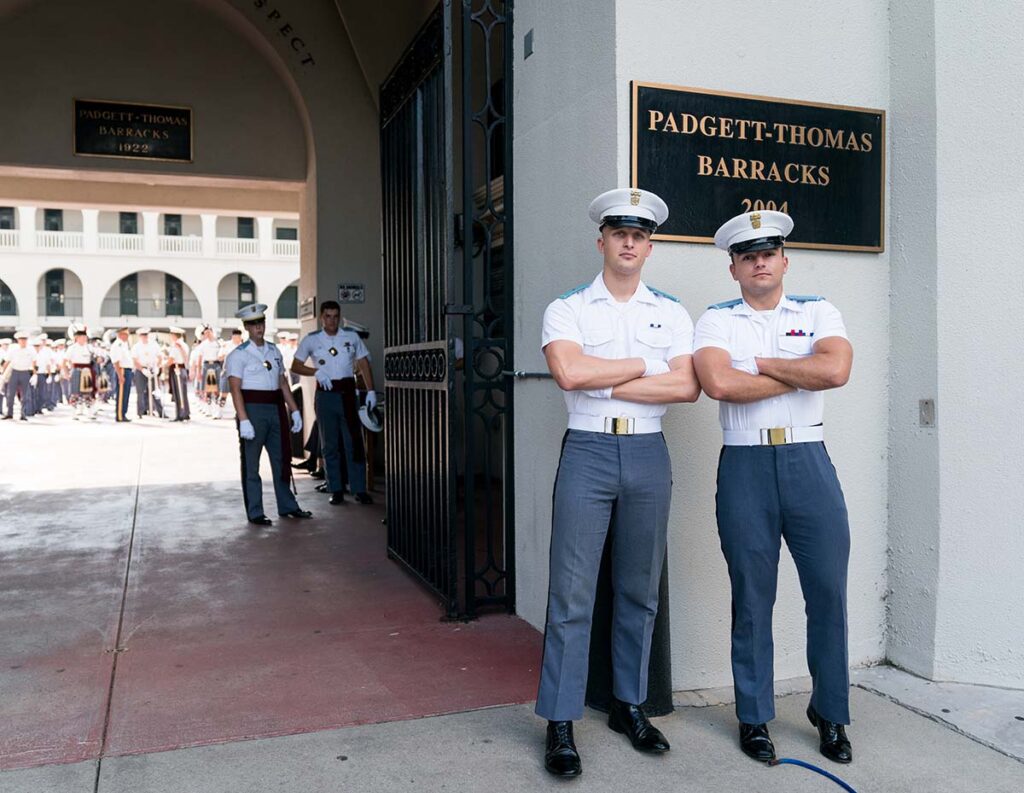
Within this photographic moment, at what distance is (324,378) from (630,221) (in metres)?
6.21

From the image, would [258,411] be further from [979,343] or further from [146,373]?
[146,373]

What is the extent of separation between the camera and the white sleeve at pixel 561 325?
3439mm

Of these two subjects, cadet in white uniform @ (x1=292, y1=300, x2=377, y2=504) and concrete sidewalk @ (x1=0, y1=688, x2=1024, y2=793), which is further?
cadet in white uniform @ (x1=292, y1=300, x2=377, y2=504)

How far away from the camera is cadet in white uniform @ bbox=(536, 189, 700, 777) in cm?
338

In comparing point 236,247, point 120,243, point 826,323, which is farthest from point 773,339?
point 120,243

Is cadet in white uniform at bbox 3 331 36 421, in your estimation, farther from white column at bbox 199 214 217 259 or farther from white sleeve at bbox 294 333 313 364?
white column at bbox 199 214 217 259

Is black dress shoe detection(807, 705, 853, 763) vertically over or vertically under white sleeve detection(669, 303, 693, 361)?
under

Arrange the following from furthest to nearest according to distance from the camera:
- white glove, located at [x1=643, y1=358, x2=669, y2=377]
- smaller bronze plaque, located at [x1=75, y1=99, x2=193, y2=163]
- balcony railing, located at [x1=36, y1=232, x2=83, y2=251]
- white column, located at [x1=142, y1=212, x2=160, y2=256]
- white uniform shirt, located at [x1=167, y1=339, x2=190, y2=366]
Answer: white column, located at [x1=142, y1=212, x2=160, y2=256]
balcony railing, located at [x1=36, y1=232, x2=83, y2=251]
white uniform shirt, located at [x1=167, y1=339, x2=190, y2=366]
smaller bronze plaque, located at [x1=75, y1=99, x2=193, y2=163]
white glove, located at [x1=643, y1=358, x2=669, y2=377]

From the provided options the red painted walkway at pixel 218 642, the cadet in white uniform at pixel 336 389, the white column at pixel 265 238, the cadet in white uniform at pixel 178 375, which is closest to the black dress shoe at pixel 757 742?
the red painted walkway at pixel 218 642

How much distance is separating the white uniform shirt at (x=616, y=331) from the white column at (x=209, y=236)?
133ft

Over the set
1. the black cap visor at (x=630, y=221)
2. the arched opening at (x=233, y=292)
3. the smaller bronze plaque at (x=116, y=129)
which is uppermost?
the arched opening at (x=233, y=292)

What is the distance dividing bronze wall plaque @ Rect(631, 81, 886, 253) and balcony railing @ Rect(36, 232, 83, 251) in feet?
134

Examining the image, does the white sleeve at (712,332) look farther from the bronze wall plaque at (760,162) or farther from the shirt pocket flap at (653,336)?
the bronze wall plaque at (760,162)

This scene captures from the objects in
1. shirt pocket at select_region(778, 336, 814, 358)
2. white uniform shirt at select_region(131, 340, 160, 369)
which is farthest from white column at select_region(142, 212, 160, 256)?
shirt pocket at select_region(778, 336, 814, 358)
